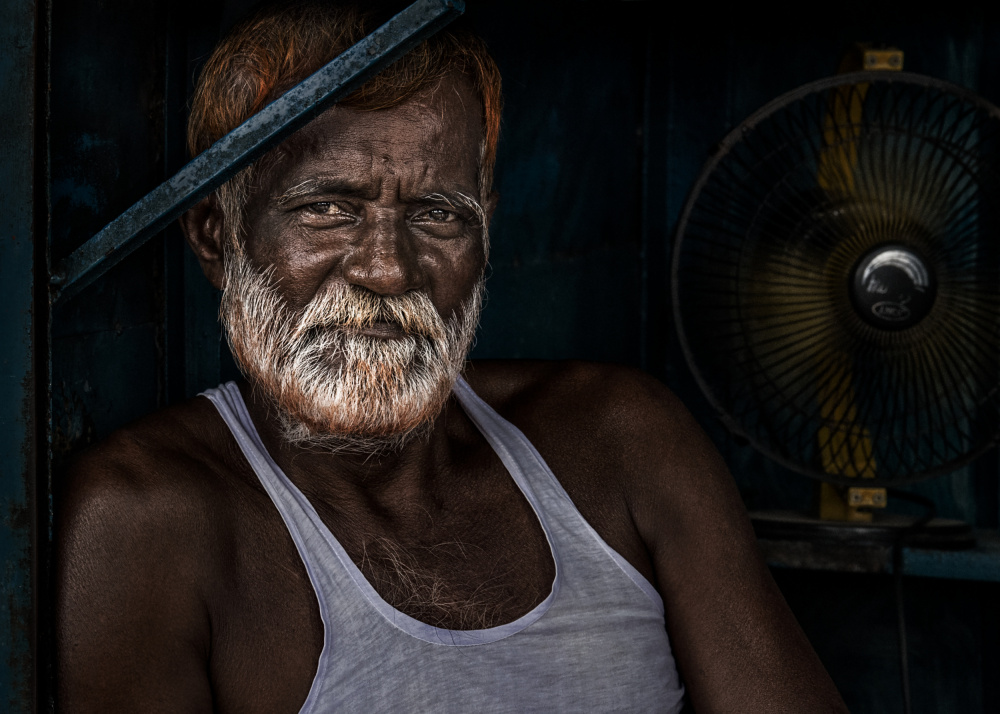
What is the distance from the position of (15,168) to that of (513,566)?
0.87 meters

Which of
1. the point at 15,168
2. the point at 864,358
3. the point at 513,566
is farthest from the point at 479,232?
the point at 864,358

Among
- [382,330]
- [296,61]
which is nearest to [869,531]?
[382,330]

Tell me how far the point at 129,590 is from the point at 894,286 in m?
1.57

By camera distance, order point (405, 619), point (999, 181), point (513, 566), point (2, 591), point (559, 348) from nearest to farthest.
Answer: point (2, 591) → point (405, 619) → point (513, 566) → point (999, 181) → point (559, 348)

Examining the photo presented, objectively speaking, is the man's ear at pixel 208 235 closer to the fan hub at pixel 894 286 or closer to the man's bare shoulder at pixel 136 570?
the man's bare shoulder at pixel 136 570

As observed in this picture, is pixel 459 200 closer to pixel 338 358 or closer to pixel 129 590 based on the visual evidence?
pixel 338 358

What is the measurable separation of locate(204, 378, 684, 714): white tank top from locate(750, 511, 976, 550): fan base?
763mm

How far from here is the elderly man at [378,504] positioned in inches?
53.7

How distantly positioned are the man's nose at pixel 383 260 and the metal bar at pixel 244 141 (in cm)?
31

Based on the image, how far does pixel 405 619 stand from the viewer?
1.43 meters

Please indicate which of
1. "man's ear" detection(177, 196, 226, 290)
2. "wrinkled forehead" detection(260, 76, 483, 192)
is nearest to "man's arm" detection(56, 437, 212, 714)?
"man's ear" detection(177, 196, 226, 290)

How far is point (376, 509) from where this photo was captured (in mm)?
1634

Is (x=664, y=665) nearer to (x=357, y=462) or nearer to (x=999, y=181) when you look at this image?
(x=357, y=462)

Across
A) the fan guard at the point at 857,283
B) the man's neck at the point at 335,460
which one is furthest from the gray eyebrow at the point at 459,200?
the fan guard at the point at 857,283
